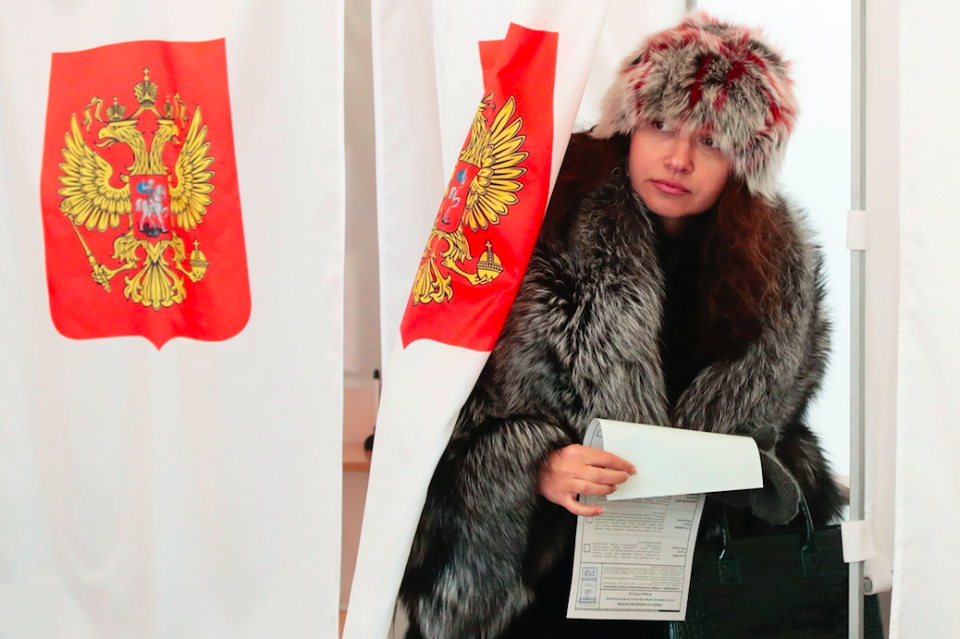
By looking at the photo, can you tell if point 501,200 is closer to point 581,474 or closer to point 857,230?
point 581,474

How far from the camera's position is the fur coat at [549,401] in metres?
1.08

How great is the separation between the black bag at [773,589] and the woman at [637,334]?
50 mm

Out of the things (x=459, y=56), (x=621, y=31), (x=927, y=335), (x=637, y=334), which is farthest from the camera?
(x=621, y=31)

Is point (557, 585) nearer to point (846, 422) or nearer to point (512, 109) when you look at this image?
point (846, 422)

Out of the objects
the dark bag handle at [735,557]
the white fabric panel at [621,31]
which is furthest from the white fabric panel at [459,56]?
the dark bag handle at [735,557]

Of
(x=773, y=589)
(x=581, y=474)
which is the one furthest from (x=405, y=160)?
(x=773, y=589)

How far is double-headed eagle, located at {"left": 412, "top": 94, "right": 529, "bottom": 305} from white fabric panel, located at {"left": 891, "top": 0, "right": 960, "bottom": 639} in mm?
495

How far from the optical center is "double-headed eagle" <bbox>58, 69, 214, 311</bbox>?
133cm

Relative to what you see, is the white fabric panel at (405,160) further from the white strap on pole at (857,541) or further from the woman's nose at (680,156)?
the white strap on pole at (857,541)

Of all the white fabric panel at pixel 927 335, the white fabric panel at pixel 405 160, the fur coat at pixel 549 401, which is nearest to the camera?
the white fabric panel at pixel 927 335

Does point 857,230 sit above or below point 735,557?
above

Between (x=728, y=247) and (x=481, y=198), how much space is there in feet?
1.25

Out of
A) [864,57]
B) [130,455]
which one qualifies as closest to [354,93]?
[130,455]

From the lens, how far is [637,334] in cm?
110
